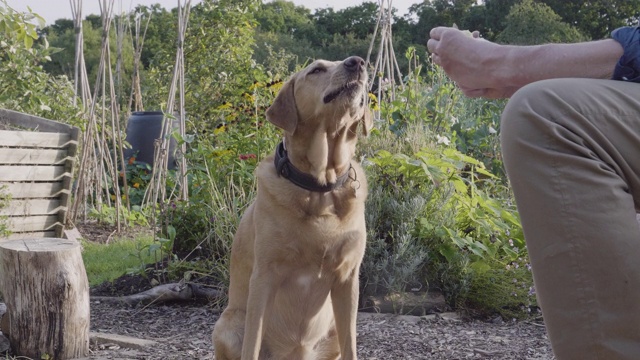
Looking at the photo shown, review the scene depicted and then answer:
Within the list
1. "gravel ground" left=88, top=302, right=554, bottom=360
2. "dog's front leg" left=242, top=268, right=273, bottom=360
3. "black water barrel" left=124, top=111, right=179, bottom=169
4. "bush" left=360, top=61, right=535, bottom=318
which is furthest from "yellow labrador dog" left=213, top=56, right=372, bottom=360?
"black water barrel" left=124, top=111, right=179, bottom=169

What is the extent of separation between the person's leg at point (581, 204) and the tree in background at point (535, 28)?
21.1m

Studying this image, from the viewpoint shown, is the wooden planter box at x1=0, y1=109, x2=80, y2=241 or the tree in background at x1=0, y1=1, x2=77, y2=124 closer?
the wooden planter box at x1=0, y1=109, x2=80, y2=241

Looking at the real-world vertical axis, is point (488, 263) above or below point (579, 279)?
below

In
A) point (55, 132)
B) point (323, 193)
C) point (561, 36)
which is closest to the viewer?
point (323, 193)

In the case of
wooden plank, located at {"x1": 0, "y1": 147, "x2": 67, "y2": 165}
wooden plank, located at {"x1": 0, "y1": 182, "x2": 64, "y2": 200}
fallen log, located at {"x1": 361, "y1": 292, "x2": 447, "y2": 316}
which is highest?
wooden plank, located at {"x1": 0, "y1": 147, "x2": 67, "y2": 165}

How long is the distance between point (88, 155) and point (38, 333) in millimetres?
3821

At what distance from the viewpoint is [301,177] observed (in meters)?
3.20

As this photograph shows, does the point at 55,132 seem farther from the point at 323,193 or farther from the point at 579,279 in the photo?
the point at 579,279

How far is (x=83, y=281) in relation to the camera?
12.8ft

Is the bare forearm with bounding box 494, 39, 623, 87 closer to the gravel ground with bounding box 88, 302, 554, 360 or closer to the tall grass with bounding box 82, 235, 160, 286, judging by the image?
the gravel ground with bounding box 88, 302, 554, 360

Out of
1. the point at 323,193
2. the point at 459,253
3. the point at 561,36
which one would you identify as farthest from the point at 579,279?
the point at 561,36

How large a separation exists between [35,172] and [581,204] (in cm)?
605

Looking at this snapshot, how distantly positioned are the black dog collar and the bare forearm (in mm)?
1582

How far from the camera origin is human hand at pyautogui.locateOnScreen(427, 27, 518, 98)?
1.65 meters
